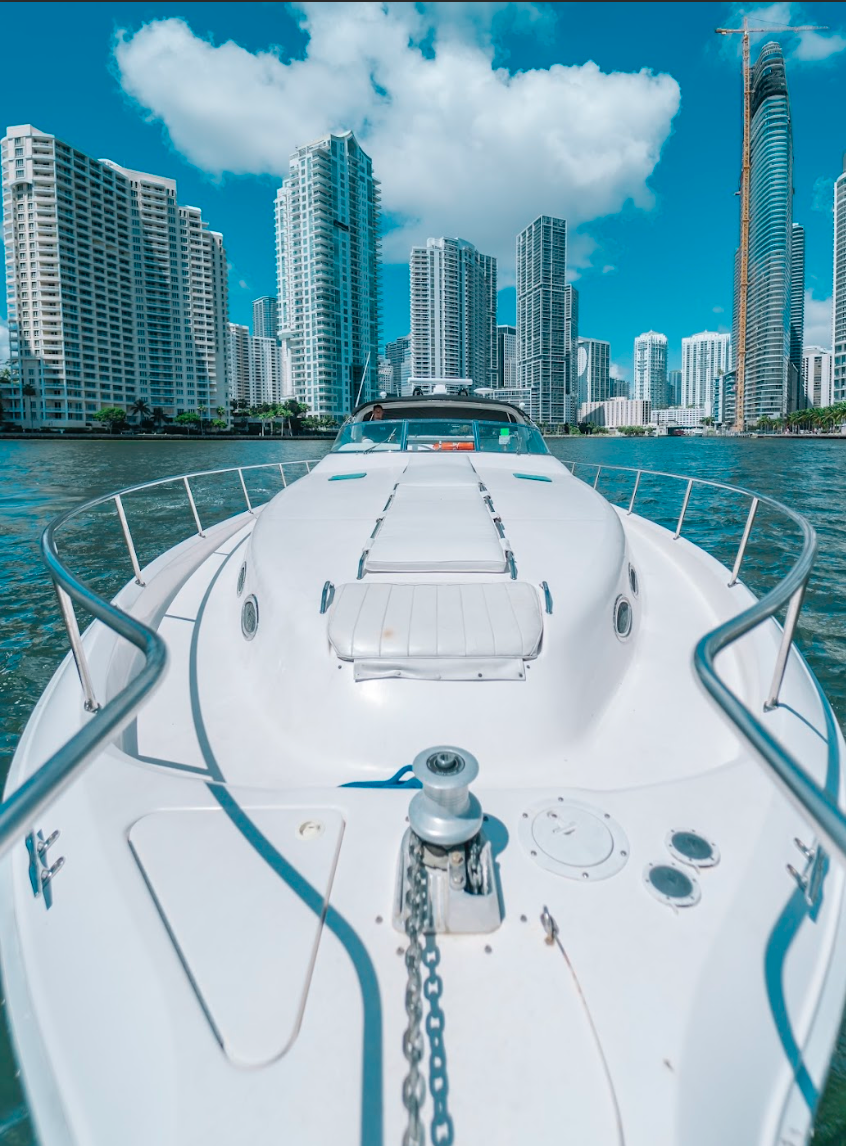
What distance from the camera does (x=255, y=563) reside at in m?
2.94

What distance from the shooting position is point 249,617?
9.55ft

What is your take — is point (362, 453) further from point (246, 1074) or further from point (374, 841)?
point (246, 1074)

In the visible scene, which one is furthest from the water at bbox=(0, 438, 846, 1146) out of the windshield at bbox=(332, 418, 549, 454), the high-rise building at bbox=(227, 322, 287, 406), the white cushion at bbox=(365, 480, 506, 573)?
the high-rise building at bbox=(227, 322, 287, 406)

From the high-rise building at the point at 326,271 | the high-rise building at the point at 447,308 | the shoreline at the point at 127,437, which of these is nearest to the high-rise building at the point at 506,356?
the high-rise building at the point at 447,308

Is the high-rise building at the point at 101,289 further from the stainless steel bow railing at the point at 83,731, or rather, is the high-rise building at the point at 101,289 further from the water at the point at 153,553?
the stainless steel bow railing at the point at 83,731

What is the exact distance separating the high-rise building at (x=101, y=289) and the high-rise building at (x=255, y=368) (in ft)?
161

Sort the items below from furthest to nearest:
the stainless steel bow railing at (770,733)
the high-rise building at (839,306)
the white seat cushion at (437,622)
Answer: the high-rise building at (839,306)
the white seat cushion at (437,622)
the stainless steel bow railing at (770,733)

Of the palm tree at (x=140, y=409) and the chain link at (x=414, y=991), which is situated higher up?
the palm tree at (x=140, y=409)

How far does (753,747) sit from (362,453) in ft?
14.2

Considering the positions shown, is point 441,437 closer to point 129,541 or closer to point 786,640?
point 129,541

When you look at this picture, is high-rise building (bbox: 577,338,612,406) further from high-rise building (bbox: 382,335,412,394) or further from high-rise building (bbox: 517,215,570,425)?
high-rise building (bbox: 382,335,412,394)

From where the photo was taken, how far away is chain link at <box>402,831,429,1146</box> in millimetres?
1006

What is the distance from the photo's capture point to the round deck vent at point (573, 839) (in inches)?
61.2

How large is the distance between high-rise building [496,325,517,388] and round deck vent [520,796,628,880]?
124 meters
